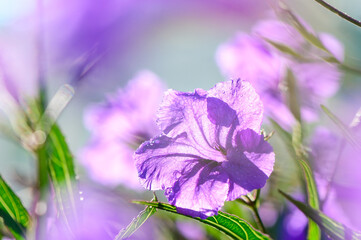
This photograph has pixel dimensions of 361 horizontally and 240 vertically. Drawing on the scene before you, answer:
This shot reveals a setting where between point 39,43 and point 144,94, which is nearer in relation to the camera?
point 39,43

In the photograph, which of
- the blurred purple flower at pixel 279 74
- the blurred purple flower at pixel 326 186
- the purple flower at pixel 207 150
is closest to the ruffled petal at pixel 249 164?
the purple flower at pixel 207 150

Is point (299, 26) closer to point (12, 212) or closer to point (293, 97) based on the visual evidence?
point (293, 97)

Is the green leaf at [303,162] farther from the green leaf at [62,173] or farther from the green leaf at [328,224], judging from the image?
the green leaf at [62,173]

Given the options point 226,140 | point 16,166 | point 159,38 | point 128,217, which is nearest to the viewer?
point 226,140

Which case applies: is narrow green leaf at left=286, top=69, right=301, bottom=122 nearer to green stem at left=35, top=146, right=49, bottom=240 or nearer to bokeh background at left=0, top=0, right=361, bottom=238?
bokeh background at left=0, top=0, right=361, bottom=238

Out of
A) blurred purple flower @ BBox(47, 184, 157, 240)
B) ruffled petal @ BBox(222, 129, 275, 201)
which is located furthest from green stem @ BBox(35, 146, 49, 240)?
ruffled petal @ BBox(222, 129, 275, 201)

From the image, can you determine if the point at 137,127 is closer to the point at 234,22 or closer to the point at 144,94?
the point at 144,94

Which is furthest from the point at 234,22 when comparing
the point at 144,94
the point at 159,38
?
the point at 159,38

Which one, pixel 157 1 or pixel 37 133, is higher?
pixel 157 1
